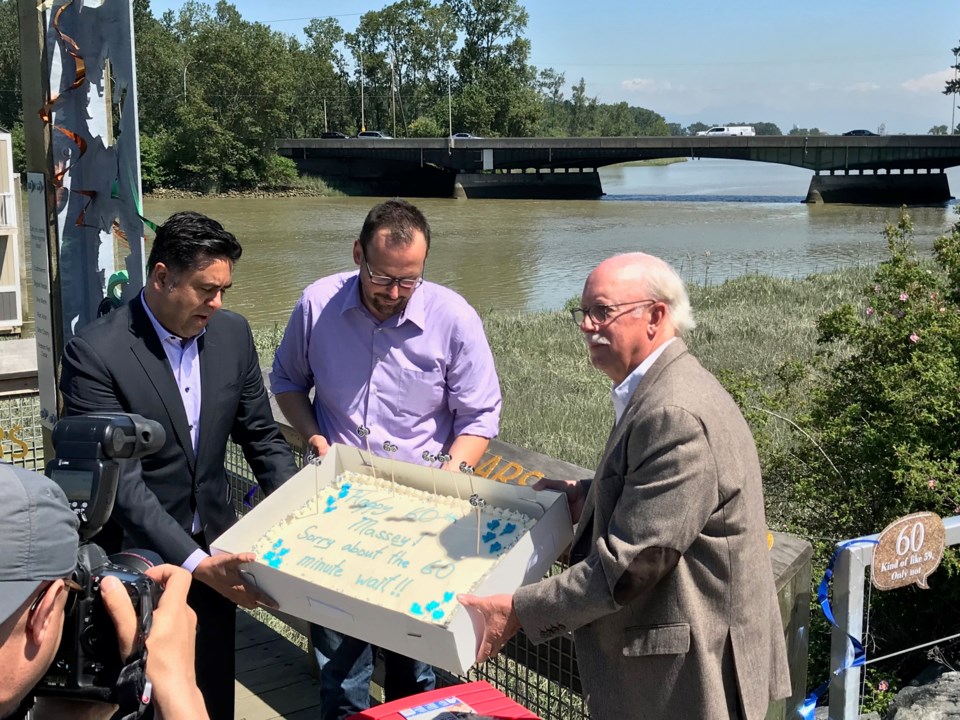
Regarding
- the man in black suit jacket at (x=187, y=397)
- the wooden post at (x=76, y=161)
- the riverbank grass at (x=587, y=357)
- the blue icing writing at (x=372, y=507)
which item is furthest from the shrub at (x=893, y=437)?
the wooden post at (x=76, y=161)

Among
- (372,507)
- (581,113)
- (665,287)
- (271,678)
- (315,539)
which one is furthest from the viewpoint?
(581,113)

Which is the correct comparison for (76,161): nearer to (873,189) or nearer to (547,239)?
(547,239)

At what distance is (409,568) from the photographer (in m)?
2.60

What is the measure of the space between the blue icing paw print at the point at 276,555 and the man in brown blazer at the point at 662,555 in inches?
23.8

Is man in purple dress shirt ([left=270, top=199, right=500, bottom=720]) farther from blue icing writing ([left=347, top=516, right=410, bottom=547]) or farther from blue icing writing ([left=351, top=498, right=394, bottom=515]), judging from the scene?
blue icing writing ([left=347, top=516, right=410, bottom=547])

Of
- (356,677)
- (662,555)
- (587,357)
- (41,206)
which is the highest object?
(41,206)

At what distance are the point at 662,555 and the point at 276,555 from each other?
1088mm

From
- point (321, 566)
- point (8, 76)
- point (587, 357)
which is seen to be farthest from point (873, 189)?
point (8, 76)

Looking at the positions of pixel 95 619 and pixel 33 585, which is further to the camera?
pixel 95 619

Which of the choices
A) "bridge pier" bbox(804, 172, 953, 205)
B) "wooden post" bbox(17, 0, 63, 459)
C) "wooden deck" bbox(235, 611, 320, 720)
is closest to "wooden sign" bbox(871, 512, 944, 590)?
"wooden deck" bbox(235, 611, 320, 720)

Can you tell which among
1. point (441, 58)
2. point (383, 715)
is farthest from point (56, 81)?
point (441, 58)

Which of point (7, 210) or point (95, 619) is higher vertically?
point (7, 210)

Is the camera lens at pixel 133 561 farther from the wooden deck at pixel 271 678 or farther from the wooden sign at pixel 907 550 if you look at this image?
the wooden deck at pixel 271 678

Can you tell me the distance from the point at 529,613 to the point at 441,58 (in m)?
105
